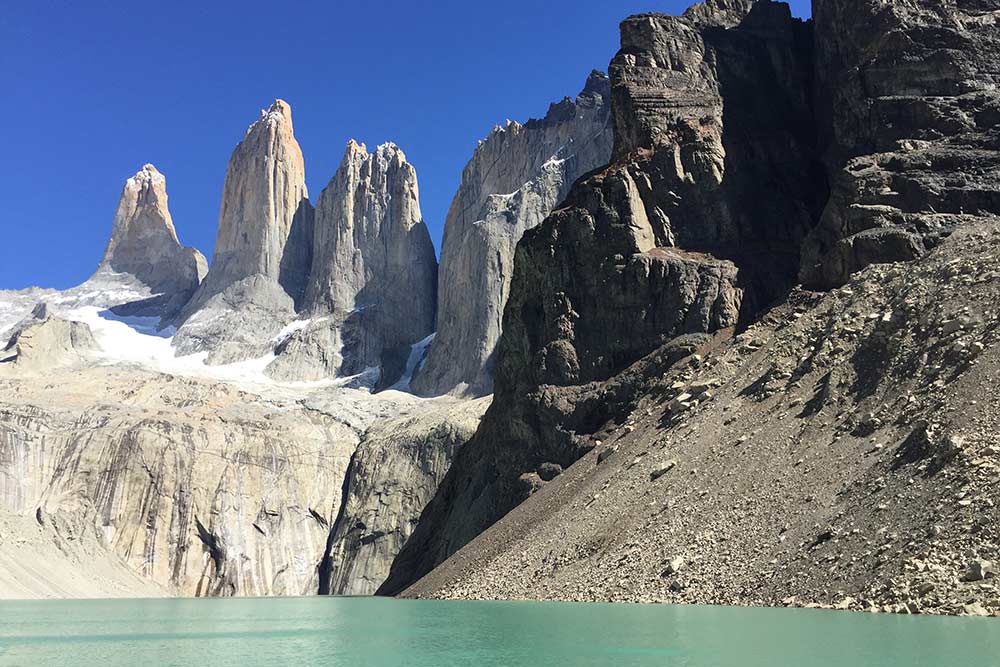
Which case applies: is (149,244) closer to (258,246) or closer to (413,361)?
(258,246)

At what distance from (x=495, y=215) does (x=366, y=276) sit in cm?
2355

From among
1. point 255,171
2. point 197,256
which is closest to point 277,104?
point 255,171

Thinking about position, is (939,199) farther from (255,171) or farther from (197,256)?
(197,256)

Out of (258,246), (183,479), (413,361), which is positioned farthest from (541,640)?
(258,246)

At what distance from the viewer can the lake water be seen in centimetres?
1795

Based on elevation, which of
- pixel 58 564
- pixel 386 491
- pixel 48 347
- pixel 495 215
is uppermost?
pixel 495 215

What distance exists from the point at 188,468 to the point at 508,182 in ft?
164

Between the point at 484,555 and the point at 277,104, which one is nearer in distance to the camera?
the point at 484,555

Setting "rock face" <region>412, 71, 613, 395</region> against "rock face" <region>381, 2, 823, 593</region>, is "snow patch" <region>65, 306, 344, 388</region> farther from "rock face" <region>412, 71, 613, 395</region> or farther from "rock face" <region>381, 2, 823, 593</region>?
"rock face" <region>381, 2, 823, 593</region>

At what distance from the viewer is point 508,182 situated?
11762cm

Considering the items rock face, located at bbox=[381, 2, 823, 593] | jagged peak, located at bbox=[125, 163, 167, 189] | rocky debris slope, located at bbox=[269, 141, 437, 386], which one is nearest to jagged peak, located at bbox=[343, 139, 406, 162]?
rocky debris slope, located at bbox=[269, 141, 437, 386]

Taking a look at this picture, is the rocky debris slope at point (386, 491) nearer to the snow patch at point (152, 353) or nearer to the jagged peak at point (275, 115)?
the snow patch at point (152, 353)

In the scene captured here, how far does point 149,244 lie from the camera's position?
14762 centimetres

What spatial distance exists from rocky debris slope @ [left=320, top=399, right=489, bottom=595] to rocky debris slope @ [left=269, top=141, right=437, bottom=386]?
2084 centimetres
